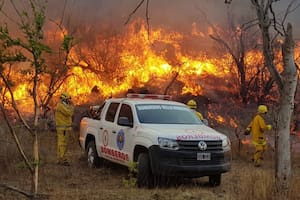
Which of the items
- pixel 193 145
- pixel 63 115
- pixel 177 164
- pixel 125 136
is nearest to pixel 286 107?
pixel 193 145

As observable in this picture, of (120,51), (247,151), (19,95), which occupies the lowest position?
(247,151)

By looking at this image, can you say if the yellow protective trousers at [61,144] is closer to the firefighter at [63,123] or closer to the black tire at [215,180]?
the firefighter at [63,123]

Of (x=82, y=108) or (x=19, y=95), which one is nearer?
(x=19, y=95)

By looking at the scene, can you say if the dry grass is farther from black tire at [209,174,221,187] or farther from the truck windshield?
the truck windshield

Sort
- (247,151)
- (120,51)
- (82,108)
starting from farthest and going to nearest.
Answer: (120,51) < (82,108) < (247,151)

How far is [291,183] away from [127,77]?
55.7ft

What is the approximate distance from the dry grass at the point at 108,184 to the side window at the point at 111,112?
122 centimetres

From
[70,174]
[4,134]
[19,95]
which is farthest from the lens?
[19,95]

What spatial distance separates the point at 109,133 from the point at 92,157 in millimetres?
1150

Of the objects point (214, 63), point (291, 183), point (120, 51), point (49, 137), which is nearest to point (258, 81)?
point (214, 63)

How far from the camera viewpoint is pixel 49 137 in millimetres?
18344

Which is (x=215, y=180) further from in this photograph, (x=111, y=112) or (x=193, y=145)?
(x=111, y=112)

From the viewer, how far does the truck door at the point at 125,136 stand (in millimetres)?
9500

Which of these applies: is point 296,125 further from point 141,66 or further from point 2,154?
point 2,154
